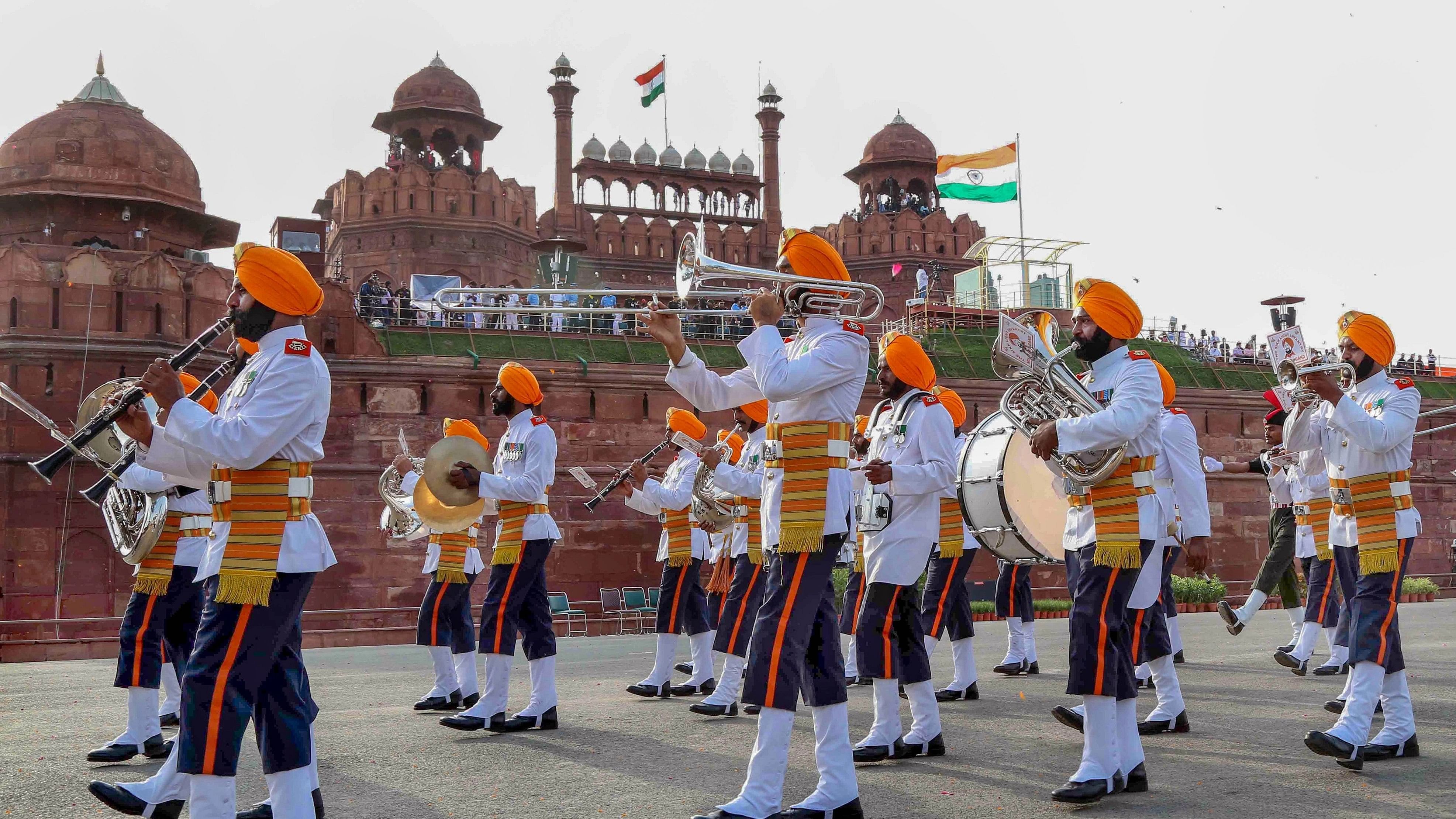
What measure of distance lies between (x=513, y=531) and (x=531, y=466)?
432 millimetres

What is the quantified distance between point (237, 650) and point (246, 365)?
1.16 metres

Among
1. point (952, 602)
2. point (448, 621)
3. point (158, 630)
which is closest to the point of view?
point (158, 630)

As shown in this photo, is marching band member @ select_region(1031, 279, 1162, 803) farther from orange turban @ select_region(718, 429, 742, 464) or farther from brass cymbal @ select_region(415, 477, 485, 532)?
orange turban @ select_region(718, 429, 742, 464)

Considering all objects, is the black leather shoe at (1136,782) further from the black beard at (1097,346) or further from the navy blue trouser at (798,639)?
the black beard at (1097,346)

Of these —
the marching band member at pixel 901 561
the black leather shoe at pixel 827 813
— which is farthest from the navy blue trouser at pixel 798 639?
the marching band member at pixel 901 561

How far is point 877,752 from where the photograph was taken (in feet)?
23.1

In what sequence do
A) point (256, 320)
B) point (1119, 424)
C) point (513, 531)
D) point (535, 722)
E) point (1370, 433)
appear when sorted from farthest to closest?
point (513, 531), point (535, 722), point (1370, 433), point (1119, 424), point (256, 320)

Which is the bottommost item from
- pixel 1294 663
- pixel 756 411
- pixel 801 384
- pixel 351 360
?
pixel 1294 663

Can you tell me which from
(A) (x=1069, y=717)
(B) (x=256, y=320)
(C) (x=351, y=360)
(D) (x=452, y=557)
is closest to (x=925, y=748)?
(A) (x=1069, y=717)

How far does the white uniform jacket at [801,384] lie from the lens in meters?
5.84

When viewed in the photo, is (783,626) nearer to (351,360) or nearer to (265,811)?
(265,811)

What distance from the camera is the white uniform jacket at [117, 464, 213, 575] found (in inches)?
299

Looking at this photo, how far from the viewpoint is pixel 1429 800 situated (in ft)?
19.0

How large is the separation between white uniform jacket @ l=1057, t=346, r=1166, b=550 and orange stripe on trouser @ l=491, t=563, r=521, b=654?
140 inches
